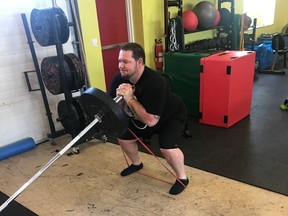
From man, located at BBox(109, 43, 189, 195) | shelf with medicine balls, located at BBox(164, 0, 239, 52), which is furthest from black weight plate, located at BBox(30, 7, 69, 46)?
shelf with medicine balls, located at BBox(164, 0, 239, 52)

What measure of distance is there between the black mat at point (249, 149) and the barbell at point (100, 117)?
114 cm

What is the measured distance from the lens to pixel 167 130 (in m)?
1.96

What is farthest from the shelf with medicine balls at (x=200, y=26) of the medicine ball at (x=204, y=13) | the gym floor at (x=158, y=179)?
the gym floor at (x=158, y=179)

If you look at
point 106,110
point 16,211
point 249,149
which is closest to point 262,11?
point 249,149

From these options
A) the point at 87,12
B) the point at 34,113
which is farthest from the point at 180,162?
the point at 87,12

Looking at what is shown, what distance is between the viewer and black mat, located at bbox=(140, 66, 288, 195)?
218 centimetres

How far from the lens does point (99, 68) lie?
3555mm

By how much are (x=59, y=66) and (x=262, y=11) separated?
20.8 ft

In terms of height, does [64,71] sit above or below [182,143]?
above

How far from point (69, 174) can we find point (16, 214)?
1.85 ft

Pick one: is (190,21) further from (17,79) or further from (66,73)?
(17,79)

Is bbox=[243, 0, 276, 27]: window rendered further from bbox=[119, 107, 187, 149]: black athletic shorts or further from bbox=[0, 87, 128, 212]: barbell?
bbox=[0, 87, 128, 212]: barbell

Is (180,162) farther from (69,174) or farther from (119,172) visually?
(69,174)

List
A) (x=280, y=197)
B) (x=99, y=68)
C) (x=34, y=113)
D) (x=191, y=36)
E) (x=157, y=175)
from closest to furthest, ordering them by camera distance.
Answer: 1. (x=280, y=197)
2. (x=157, y=175)
3. (x=34, y=113)
4. (x=99, y=68)
5. (x=191, y=36)
